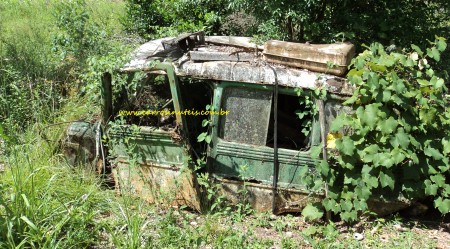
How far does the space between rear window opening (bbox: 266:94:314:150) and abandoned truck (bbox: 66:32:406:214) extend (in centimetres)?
1

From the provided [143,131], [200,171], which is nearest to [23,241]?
[143,131]

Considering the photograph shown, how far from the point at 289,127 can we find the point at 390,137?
1127 millimetres

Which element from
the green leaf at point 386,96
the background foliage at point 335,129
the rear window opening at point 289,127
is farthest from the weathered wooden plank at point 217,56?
the green leaf at point 386,96

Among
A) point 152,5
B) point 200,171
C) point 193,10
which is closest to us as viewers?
point 200,171

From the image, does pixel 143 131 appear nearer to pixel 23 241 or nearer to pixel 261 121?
pixel 261 121

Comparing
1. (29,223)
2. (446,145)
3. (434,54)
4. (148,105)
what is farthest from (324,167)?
(29,223)

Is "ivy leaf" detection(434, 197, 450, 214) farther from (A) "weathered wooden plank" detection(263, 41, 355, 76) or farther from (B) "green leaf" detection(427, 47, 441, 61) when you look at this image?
(A) "weathered wooden plank" detection(263, 41, 355, 76)

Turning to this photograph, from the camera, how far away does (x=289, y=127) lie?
5105 millimetres

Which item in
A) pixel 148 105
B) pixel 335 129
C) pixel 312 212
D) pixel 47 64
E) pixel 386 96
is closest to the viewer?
pixel 386 96

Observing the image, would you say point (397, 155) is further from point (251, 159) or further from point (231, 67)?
point (231, 67)

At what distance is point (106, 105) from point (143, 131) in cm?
51

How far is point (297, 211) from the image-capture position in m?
5.02

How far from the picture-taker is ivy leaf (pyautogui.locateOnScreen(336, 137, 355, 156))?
14.4 feet

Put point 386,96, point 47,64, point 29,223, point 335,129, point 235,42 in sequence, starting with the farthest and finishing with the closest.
→ point 47,64, point 235,42, point 335,129, point 386,96, point 29,223
